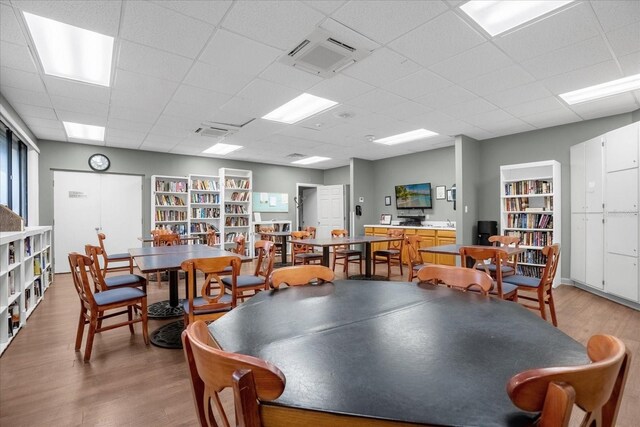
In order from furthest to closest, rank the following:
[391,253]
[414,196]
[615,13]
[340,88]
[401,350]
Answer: [414,196], [391,253], [340,88], [615,13], [401,350]

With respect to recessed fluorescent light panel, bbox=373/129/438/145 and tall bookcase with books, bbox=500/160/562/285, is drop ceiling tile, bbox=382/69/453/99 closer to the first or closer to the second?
recessed fluorescent light panel, bbox=373/129/438/145

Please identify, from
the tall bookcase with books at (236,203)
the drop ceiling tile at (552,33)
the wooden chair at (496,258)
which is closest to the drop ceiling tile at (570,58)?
the drop ceiling tile at (552,33)

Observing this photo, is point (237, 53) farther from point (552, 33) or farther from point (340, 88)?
point (552, 33)

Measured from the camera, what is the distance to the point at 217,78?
3578 millimetres

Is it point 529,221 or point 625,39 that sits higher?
point 625,39

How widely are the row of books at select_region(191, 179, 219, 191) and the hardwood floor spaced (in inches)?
183

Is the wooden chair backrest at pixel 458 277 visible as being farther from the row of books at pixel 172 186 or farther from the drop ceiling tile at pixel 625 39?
the row of books at pixel 172 186

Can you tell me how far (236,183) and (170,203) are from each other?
5.74 feet

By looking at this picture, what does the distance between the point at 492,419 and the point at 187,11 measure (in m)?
2.97

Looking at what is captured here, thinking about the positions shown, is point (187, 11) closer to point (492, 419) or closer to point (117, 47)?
point (117, 47)

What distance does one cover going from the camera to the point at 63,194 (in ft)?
21.8

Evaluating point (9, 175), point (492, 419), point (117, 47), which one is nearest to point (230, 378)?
point (492, 419)

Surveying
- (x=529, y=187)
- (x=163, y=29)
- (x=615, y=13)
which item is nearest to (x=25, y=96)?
(x=163, y=29)

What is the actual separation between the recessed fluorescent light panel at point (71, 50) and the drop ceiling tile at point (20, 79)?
25cm
